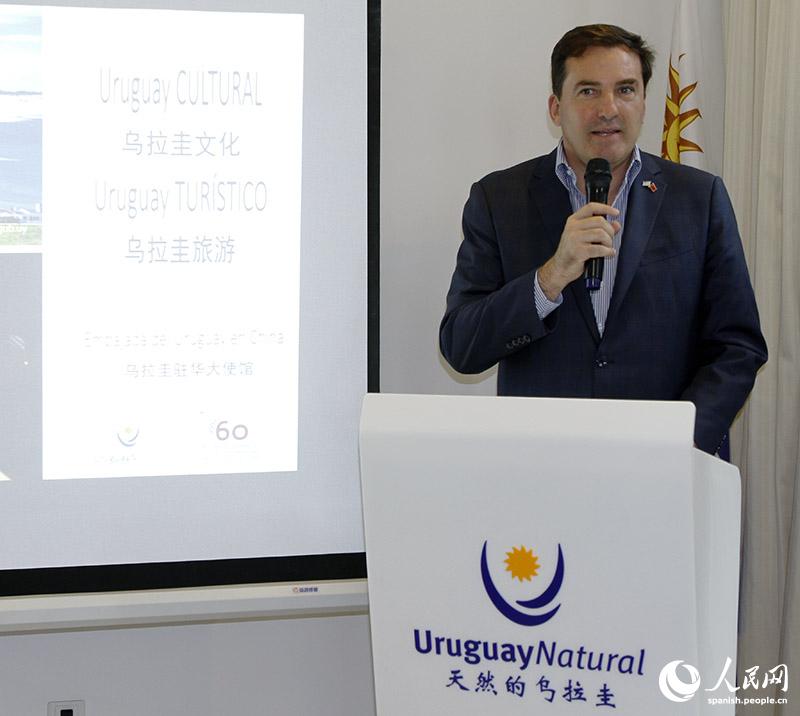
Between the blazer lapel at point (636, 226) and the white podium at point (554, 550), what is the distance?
3.60 feet

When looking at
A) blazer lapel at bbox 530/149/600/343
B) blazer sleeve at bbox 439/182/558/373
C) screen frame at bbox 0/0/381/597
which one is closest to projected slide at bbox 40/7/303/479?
screen frame at bbox 0/0/381/597

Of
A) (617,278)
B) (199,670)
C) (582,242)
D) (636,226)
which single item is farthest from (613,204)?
(199,670)

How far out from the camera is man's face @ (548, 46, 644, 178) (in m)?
2.16

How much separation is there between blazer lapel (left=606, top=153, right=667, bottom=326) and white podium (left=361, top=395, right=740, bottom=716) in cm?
110

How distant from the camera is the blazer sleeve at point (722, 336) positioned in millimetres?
2018

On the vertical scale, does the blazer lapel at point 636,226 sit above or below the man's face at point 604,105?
below

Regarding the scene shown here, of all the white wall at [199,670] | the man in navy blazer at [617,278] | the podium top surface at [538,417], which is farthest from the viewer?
the white wall at [199,670]

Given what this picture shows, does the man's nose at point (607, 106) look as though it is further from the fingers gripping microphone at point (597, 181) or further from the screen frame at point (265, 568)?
the screen frame at point (265, 568)

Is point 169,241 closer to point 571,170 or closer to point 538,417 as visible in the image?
point 571,170

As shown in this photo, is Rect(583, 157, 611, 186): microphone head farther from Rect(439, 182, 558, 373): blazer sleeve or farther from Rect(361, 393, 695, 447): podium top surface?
Rect(361, 393, 695, 447): podium top surface

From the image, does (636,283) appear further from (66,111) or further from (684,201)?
(66,111)

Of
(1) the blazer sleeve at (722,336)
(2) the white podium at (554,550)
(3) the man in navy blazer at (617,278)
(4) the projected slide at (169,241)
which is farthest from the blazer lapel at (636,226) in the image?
(2) the white podium at (554,550)

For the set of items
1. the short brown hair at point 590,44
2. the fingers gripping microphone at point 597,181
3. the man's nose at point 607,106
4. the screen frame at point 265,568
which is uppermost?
the short brown hair at point 590,44

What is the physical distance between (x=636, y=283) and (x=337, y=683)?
1.35m
